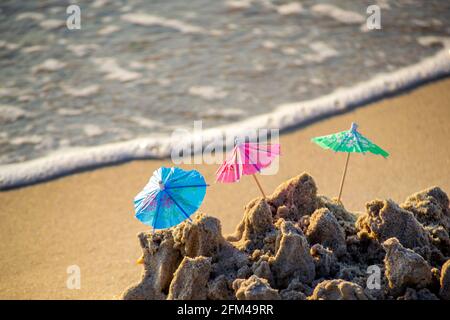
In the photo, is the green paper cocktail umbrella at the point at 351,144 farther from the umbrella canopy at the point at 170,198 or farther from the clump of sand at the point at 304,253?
the umbrella canopy at the point at 170,198

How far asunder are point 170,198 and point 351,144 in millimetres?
1025

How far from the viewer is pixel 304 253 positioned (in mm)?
3363

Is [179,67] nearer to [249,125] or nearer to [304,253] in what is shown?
[249,125]

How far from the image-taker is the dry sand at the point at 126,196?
4.86m

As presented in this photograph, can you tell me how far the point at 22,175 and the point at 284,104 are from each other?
2.58m

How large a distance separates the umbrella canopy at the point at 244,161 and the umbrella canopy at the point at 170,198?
0.21 m

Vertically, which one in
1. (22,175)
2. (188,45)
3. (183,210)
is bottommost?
(22,175)

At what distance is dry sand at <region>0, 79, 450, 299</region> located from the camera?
191 inches

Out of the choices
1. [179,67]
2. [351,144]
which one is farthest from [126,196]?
[351,144]
